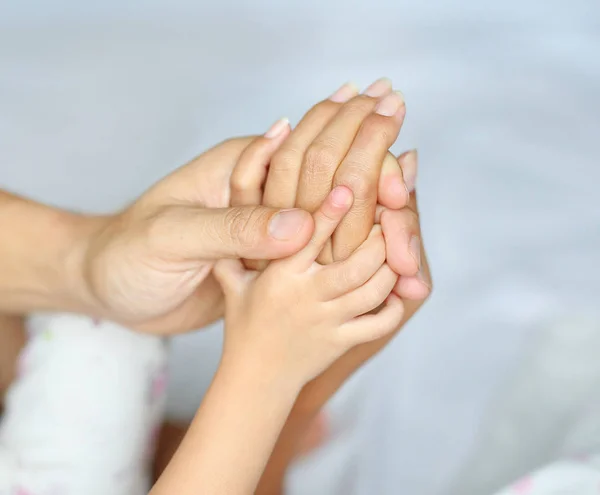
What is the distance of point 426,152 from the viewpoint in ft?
3.35

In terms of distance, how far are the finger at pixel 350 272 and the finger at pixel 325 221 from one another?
2cm

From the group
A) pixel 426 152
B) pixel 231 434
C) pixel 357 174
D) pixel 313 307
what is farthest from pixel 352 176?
pixel 426 152

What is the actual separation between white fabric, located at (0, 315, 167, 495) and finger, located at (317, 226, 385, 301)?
24 centimetres

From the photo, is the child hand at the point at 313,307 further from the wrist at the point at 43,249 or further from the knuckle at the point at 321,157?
the wrist at the point at 43,249

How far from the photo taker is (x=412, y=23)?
3.55ft

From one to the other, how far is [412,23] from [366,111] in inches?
20.7

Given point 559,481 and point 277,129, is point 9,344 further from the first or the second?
point 559,481

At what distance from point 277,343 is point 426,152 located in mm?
529

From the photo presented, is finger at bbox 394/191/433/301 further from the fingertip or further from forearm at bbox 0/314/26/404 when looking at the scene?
forearm at bbox 0/314/26/404

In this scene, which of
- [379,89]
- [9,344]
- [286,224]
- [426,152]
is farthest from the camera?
[426,152]

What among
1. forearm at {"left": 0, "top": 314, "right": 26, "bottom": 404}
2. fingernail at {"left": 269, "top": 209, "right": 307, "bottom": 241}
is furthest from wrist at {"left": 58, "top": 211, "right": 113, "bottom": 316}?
fingernail at {"left": 269, "top": 209, "right": 307, "bottom": 241}

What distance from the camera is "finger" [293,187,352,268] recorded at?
566 mm

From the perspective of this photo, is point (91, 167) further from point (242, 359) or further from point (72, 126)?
point (242, 359)


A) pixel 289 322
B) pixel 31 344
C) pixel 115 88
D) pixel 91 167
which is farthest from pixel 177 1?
pixel 289 322
